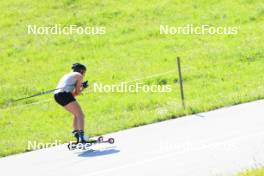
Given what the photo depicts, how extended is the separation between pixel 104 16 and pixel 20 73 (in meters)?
6.53

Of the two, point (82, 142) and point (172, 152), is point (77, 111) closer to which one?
point (82, 142)

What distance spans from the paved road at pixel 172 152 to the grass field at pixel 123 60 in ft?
3.56

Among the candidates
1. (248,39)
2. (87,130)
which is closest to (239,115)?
(87,130)

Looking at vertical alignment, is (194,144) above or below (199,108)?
below

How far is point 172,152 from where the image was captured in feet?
40.8

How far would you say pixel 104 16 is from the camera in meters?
30.3

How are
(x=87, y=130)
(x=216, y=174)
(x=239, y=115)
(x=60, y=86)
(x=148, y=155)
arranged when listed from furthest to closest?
(x=87, y=130)
(x=239, y=115)
(x=60, y=86)
(x=148, y=155)
(x=216, y=174)

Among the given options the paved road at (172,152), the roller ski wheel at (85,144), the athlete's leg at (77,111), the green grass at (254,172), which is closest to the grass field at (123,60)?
the paved road at (172,152)

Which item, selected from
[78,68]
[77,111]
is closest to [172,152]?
[77,111]

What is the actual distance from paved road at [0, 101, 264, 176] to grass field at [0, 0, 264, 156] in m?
1.08

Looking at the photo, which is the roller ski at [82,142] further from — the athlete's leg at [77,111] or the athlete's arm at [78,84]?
the athlete's arm at [78,84]

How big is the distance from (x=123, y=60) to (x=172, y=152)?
12502 millimetres

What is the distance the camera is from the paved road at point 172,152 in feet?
37.2

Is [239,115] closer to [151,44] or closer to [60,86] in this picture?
[60,86]
